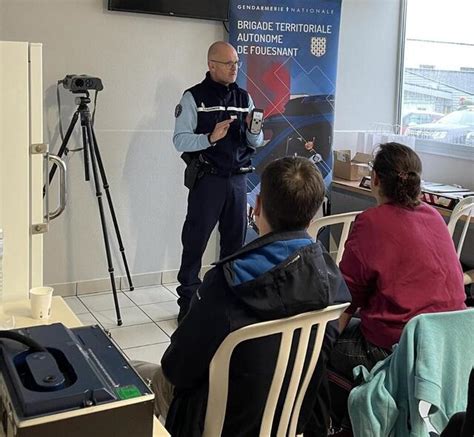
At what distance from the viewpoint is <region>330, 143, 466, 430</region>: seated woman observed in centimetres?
210

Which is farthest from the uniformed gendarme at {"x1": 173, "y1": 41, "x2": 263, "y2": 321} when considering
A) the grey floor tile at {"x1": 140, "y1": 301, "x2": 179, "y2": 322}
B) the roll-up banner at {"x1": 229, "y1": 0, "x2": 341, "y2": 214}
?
the roll-up banner at {"x1": 229, "y1": 0, "x2": 341, "y2": 214}

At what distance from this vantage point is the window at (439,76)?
4590mm

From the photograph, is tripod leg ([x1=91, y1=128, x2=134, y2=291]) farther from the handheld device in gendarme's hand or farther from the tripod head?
the handheld device in gendarme's hand

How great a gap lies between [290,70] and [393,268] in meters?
2.61

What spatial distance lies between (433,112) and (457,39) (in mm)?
550

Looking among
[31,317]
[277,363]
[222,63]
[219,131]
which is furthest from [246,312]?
[222,63]

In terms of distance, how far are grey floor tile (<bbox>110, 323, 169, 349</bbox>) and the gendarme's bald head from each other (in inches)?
57.5

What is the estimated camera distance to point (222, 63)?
142 inches

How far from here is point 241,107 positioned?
12.4 feet

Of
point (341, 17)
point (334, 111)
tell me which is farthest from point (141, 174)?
point (341, 17)

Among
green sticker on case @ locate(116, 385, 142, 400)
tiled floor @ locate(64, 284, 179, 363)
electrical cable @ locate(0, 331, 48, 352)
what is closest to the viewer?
green sticker on case @ locate(116, 385, 142, 400)

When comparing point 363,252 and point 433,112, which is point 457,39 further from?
point 363,252

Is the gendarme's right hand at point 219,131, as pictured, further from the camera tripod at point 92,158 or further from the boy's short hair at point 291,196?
the boy's short hair at point 291,196

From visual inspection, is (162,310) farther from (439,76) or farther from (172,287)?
(439,76)
